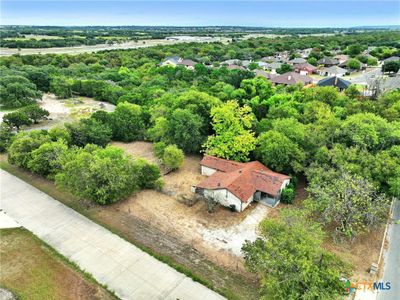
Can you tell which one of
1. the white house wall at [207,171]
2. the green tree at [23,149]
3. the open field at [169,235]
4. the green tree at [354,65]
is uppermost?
the green tree at [354,65]

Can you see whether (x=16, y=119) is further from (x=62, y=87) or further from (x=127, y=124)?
(x=62, y=87)

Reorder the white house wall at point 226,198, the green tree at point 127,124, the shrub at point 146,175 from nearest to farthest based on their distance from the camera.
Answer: the white house wall at point 226,198
the shrub at point 146,175
the green tree at point 127,124

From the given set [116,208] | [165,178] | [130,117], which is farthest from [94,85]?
[116,208]

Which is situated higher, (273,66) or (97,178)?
(273,66)

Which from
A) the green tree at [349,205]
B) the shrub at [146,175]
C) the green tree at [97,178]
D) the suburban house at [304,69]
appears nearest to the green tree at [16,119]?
the green tree at [97,178]

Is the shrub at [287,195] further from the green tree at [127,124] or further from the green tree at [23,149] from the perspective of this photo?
the green tree at [23,149]

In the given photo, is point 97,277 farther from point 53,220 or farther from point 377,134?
point 377,134

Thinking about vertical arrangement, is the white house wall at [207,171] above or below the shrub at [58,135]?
below

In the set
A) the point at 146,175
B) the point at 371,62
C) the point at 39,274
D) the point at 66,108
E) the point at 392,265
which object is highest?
the point at 371,62

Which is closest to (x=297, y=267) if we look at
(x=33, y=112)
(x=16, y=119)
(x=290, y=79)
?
(x=16, y=119)
